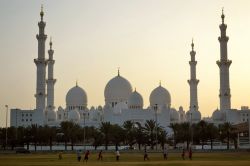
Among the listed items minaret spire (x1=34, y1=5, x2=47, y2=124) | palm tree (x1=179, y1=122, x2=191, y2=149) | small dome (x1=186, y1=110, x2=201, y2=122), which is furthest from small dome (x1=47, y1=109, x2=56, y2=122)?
palm tree (x1=179, y1=122, x2=191, y2=149)

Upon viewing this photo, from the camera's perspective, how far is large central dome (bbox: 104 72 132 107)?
367ft

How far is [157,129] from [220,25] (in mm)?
30038

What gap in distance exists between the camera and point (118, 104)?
11156cm

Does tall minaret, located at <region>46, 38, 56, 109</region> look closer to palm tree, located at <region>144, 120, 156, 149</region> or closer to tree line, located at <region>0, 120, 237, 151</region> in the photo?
tree line, located at <region>0, 120, 237, 151</region>

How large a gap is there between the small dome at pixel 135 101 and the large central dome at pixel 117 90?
3347 millimetres

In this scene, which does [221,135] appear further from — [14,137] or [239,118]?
[14,137]

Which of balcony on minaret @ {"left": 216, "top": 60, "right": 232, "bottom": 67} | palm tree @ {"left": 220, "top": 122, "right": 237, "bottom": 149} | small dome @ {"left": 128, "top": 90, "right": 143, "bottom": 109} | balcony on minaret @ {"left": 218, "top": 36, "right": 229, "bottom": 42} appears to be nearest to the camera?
palm tree @ {"left": 220, "top": 122, "right": 237, "bottom": 149}

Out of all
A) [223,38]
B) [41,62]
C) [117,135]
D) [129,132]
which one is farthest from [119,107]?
[117,135]

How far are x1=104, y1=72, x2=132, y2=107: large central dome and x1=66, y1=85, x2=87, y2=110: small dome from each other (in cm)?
732

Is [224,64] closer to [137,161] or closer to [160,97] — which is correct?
[160,97]

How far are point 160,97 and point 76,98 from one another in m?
20.9

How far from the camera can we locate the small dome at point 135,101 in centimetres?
10894

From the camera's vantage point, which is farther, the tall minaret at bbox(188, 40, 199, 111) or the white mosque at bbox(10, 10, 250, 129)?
the tall minaret at bbox(188, 40, 199, 111)

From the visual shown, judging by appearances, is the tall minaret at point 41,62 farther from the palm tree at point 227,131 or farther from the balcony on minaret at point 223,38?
the palm tree at point 227,131
